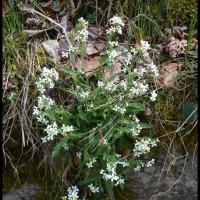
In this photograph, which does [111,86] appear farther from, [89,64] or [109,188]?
[109,188]

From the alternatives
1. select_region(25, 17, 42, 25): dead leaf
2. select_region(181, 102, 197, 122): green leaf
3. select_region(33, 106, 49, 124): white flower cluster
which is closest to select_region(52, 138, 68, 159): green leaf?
select_region(33, 106, 49, 124): white flower cluster

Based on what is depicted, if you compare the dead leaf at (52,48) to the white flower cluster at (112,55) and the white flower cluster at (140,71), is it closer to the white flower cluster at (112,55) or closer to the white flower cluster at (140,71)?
the white flower cluster at (112,55)

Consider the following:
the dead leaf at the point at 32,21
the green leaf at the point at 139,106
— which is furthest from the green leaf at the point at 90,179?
the dead leaf at the point at 32,21

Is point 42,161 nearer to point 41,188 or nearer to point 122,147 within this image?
point 41,188

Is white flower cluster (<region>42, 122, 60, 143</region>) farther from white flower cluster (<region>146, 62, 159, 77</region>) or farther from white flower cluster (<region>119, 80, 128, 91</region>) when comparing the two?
white flower cluster (<region>146, 62, 159, 77</region>)

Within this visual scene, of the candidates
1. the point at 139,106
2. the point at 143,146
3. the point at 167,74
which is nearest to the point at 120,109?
the point at 139,106

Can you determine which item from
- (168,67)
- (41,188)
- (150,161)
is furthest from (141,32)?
(41,188)
